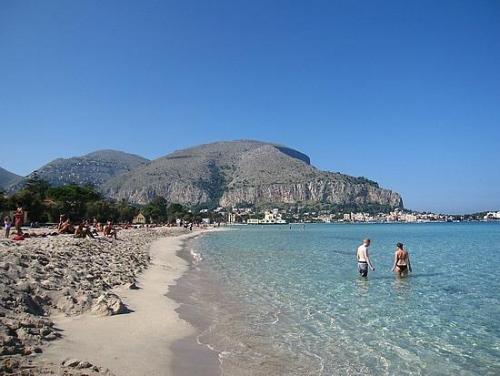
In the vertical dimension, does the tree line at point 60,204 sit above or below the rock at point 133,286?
above

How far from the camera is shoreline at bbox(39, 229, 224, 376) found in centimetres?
638

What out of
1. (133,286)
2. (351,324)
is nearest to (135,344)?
(351,324)

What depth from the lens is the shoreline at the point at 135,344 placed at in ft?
20.9

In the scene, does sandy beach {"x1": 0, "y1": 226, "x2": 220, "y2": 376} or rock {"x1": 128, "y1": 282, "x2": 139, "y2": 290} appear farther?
rock {"x1": 128, "y1": 282, "x2": 139, "y2": 290}

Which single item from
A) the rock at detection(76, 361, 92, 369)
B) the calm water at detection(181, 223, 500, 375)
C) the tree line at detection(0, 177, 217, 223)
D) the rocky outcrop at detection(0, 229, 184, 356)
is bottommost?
the calm water at detection(181, 223, 500, 375)

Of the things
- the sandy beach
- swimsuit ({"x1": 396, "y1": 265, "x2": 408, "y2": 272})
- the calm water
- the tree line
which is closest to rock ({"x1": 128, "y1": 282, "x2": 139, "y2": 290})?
the sandy beach

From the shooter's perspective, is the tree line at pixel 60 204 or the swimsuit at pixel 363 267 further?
the tree line at pixel 60 204

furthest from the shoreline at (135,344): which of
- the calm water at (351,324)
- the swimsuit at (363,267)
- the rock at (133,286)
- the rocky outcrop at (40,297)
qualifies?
the swimsuit at (363,267)

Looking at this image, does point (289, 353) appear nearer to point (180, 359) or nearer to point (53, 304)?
point (180, 359)

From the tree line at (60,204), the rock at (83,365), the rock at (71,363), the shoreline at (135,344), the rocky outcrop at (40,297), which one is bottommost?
the shoreline at (135,344)

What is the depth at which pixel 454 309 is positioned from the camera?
40.1 feet

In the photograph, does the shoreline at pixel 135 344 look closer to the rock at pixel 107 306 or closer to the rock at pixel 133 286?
the rock at pixel 107 306

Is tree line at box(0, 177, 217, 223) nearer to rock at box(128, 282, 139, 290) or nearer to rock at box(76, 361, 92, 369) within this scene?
rock at box(128, 282, 139, 290)

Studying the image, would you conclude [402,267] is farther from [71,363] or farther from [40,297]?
[71,363]
